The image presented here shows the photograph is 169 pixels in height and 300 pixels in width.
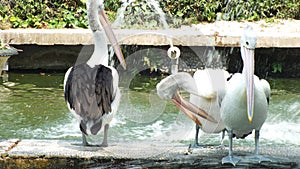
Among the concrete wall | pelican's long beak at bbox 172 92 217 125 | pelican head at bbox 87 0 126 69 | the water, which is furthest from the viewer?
the concrete wall

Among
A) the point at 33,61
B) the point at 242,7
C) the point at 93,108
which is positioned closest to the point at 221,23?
the point at 242,7

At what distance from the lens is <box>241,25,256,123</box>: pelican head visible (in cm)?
352

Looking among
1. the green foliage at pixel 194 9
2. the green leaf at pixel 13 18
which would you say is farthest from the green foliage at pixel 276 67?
the green leaf at pixel 13 18

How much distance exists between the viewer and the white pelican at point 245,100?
362 centimetres

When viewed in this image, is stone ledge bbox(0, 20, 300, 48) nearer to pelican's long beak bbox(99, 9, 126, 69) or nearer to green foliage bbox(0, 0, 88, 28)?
green foliage bbox(0, 0, 88, 28)

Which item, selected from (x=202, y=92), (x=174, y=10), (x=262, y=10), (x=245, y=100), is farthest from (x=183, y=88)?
(x=262, y=10)

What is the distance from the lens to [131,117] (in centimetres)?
602

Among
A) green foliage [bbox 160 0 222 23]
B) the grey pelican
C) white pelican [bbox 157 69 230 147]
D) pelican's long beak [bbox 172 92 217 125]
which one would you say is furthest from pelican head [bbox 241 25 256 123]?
green foliage [bbox 160 0 222 23]

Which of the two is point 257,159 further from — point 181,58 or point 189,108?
point 181,58

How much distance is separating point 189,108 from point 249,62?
679 mm

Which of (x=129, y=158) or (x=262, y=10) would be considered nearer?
(x=129, y=158)

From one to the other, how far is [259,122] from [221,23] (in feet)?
19.1

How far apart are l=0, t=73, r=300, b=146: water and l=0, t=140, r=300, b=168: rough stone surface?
0.90 m

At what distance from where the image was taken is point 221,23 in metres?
9.41
